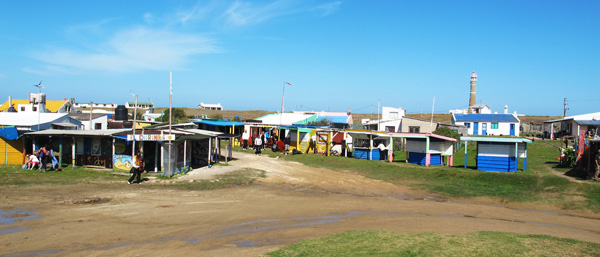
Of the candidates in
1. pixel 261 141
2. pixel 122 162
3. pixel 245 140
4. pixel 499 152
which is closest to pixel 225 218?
pixel 122 162

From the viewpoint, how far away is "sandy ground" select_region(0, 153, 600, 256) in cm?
1127

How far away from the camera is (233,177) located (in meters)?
23.4

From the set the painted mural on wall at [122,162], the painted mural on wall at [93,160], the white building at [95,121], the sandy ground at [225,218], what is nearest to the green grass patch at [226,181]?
the sandy ground at [225,218]

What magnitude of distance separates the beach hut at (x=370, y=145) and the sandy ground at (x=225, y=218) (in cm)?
1173

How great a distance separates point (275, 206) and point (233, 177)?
7398mm

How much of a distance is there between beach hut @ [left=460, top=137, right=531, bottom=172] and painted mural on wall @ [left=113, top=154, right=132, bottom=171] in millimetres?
19427

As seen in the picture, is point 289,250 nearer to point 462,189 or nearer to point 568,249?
point 568,249

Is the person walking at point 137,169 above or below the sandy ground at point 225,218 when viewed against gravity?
above

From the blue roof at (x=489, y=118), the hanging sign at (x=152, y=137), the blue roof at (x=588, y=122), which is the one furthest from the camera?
the blue roof at (x=489, y=118)

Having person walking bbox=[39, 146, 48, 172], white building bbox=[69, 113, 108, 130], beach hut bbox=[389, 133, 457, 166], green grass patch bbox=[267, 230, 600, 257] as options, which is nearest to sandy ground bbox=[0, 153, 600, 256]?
green grass patch bbox=[267, 230, 600, 257]

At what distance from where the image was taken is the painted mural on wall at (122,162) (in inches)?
928

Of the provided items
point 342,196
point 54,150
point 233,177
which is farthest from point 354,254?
point 54,150

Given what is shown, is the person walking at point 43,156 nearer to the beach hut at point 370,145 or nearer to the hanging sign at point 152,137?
the hanging sign at point 152,137

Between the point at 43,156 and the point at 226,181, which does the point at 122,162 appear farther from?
the point at 226,181
